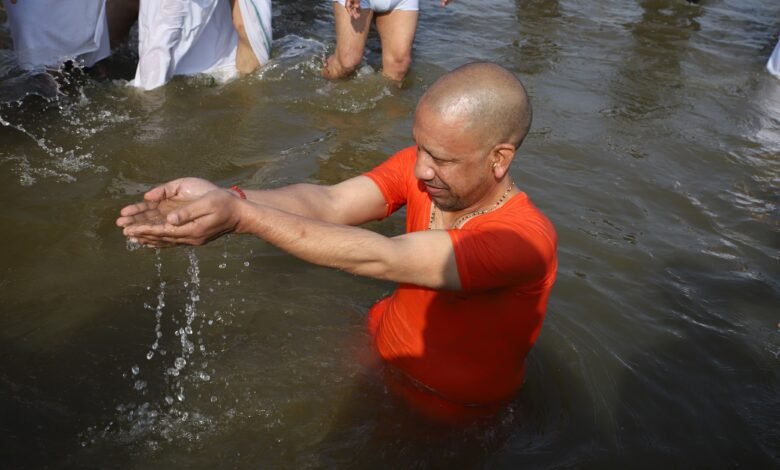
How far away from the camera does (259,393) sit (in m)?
3.15

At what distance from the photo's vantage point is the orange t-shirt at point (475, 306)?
241cm

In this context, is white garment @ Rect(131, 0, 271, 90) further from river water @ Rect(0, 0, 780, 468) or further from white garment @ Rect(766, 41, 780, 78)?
white garment @ Rect(766, 41, 780, 78)

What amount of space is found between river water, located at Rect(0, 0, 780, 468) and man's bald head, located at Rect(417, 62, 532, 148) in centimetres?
129

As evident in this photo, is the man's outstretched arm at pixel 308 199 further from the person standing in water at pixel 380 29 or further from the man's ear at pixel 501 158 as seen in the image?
the person standing in water at pixel 380 29

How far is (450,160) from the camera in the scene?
2506mm

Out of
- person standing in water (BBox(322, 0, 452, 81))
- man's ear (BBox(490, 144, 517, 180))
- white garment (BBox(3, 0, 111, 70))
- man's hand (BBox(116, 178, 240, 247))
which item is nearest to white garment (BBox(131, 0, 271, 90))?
white garment (BBox(3, 0, 111, 70))

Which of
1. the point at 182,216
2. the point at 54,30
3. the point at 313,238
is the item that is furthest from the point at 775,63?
the point at 182,216

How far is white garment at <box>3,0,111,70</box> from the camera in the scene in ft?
17.7

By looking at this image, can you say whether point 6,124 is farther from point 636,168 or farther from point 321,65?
point 636,168

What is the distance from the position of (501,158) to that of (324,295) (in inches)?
63.3

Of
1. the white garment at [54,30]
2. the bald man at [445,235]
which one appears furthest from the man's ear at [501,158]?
the white garment at [54,30]

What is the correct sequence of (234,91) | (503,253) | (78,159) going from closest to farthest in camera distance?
(503,253)
(78,159)
(234,91)

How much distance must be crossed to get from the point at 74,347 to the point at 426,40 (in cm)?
582

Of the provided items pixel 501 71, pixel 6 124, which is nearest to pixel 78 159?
pixel 6 124
